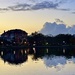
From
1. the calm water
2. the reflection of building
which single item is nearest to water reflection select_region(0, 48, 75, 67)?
the calm water

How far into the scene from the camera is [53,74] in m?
23.7

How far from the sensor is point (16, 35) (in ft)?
432

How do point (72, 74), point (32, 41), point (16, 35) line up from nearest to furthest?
point (72, 74) < point (32, 41) < point (16, 35)

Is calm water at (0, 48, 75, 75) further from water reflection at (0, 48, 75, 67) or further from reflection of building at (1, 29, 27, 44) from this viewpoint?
reflection of building at (1, 29, 27, 44)

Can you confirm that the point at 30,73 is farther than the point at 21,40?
No

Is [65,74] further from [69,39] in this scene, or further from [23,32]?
[23,32]

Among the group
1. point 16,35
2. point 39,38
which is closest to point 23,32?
point 16,35

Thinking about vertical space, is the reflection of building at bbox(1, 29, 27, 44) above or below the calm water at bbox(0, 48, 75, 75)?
below

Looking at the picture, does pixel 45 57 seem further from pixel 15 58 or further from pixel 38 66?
pixel 38 66

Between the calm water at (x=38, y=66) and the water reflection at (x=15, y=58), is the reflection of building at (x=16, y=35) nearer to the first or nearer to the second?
the water reflection at (x=15, y=58)

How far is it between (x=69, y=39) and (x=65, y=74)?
101m

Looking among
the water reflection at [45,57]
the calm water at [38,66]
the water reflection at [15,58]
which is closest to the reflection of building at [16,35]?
the water reflection at [45,57]

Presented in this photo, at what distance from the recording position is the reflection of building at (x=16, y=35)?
125 m

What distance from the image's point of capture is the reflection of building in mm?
125312
